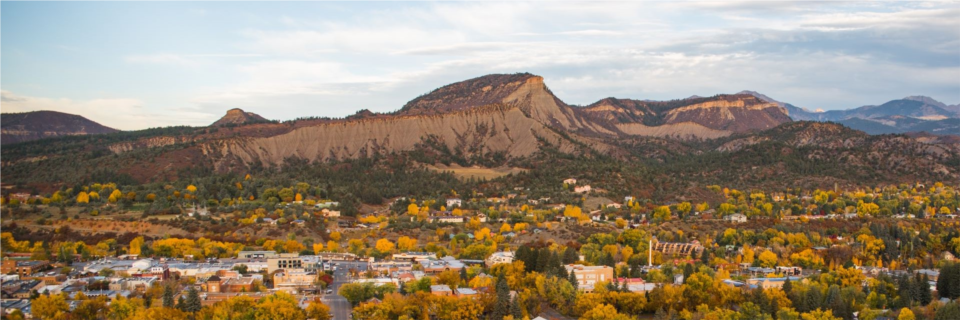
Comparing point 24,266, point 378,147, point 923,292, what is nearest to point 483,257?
point 923,292

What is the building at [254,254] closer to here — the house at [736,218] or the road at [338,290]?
the road at [338,290]

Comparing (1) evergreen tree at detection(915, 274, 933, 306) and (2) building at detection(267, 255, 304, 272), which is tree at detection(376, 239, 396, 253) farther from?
(1) evergreen tree at detection(915, 274, 933, 306)

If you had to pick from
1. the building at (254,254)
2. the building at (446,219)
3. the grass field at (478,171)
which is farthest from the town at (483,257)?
the grass field at (478,171)

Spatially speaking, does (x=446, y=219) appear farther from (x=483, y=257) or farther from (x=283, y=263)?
(x=283, y=263)

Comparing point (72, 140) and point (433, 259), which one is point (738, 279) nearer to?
point (433, 259)

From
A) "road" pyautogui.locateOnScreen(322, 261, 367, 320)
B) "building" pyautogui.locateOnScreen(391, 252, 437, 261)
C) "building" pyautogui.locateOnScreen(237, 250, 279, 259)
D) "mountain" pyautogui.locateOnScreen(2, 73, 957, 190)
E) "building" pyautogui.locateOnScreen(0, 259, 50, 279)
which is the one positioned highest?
"mountain" pyautogui.locateOnScreen(2, 73, 957, 190)

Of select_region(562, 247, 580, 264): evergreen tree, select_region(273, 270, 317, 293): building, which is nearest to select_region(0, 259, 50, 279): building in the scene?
select_region(273, 270, 317, 293): building
